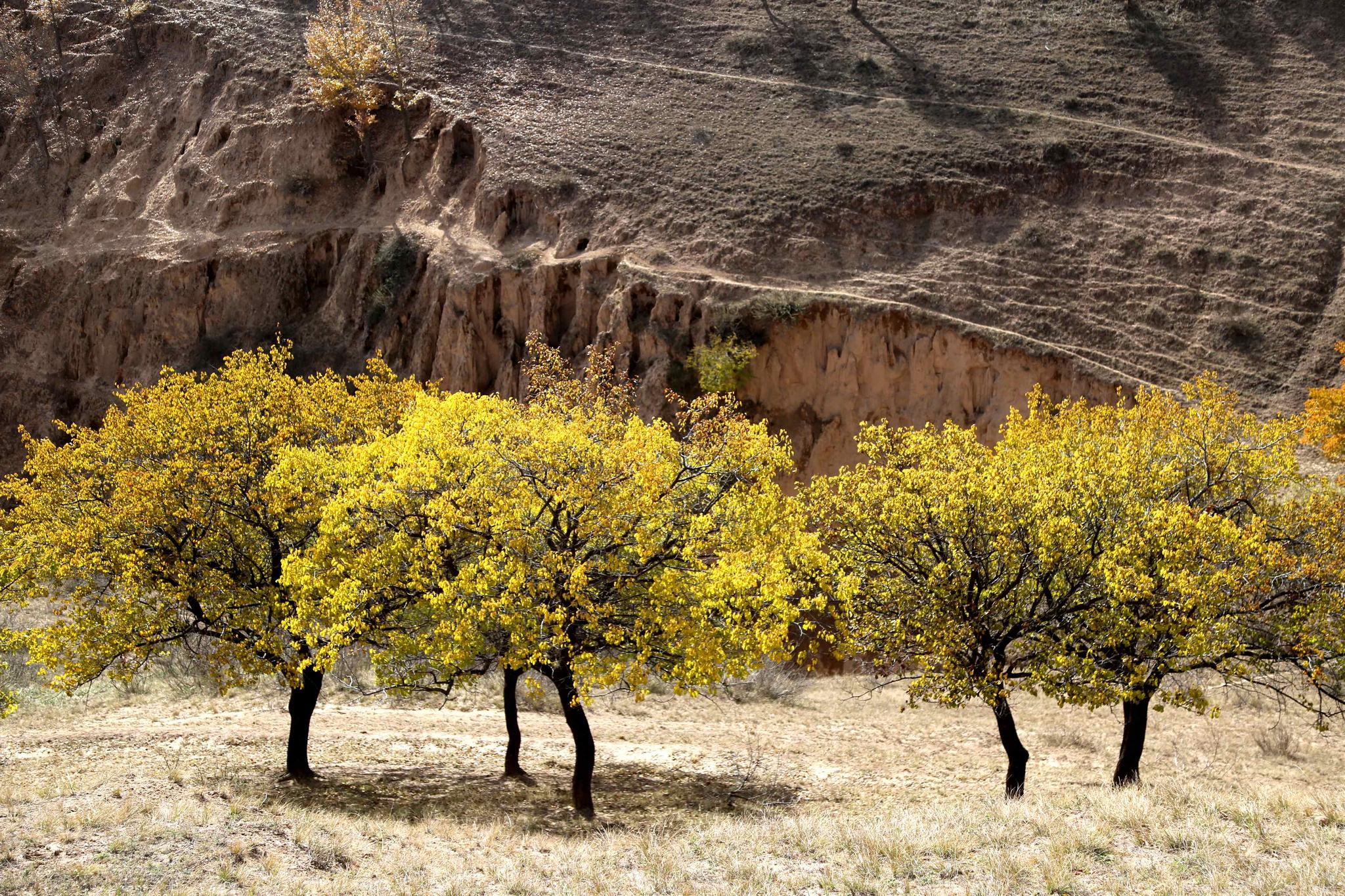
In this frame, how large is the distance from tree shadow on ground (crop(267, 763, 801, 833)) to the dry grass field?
69mm

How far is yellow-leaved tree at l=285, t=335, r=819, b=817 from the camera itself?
13828 mm

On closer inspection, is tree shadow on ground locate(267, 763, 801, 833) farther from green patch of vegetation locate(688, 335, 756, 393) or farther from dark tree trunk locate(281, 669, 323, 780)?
green patch of vegetation locate(688, 335, 756, 393)

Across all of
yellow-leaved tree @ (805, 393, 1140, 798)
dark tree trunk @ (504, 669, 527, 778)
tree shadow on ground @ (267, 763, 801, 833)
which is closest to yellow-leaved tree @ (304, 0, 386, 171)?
dark tree trunk @ (504, 669, 527, 778)

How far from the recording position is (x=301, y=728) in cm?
1783

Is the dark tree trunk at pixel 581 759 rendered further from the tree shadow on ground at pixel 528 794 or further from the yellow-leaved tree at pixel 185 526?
the yellow-leaved tree at pixel 185 526

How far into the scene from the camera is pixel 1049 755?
2070cm

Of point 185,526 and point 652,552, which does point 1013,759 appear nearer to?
point 652,552

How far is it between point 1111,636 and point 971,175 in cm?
2610

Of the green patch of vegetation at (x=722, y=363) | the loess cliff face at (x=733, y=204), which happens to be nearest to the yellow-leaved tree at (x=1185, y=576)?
the loess cliff face at (x=733, y=204)

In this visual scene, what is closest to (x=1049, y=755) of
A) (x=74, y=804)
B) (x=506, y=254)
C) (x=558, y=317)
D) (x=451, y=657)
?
(x=451, y=657)

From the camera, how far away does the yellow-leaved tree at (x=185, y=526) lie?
15.9 m

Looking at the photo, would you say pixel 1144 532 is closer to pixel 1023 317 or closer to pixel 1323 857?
pixel 1323 857

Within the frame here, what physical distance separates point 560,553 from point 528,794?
5.60 metres

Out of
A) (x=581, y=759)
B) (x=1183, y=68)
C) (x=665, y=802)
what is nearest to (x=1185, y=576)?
(x=665, y=802)
